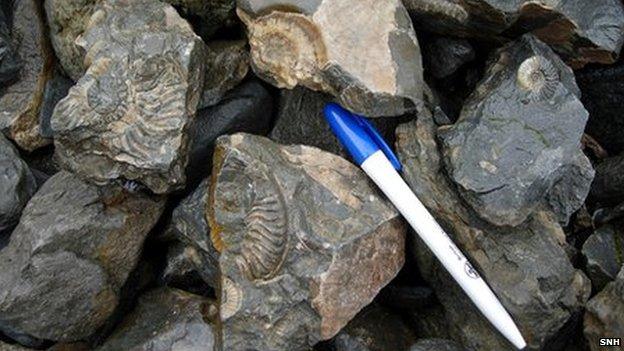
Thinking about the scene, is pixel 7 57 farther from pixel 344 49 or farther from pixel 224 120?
pixel 344 49

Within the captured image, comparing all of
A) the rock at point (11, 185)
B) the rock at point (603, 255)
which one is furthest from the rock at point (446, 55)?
the rock at point (11, 185)

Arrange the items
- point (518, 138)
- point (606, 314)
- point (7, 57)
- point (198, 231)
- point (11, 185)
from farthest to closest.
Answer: point (7, 57), point (11, 185), point (198, 231), point (606, 314), point (518, 138)

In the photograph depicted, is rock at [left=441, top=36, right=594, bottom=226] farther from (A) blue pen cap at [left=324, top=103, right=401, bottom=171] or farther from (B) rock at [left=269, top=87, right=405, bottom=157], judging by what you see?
(B) rock at [left=269, top=87, right=405, bottom=157]

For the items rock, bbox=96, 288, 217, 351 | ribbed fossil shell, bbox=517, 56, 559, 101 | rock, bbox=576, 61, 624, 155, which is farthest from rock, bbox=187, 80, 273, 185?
rock, bbox=576, 61, 624, 155

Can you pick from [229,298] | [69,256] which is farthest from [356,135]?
[69,256]

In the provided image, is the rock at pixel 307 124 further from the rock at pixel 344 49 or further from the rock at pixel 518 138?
the rock at pixel 518 138
